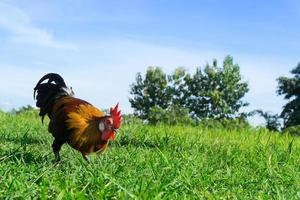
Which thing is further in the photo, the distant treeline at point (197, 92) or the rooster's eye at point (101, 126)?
the distant treeline at point (197, 92)

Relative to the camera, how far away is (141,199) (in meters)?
3.00

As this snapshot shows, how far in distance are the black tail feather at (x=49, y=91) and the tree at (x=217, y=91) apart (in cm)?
4911

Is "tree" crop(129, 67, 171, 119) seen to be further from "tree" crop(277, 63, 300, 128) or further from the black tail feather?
the black tail feather

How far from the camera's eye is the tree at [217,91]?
57281 millimetres

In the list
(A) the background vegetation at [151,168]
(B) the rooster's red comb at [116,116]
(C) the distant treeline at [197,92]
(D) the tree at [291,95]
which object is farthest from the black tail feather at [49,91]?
(C) the distant treeline at [197,92]

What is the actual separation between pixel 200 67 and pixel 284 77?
708 inches

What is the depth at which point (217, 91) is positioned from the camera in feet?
190

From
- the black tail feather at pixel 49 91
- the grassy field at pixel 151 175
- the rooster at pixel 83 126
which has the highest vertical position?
the black tail feather at pixel 49 91

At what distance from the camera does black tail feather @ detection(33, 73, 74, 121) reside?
682 centimetres

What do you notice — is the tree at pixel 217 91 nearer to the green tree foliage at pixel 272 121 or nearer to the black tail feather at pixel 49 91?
the green tree foliage at pixel 272 121

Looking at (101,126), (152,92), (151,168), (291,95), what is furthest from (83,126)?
(152,92)

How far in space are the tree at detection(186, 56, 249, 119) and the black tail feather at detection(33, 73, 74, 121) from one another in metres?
49.1

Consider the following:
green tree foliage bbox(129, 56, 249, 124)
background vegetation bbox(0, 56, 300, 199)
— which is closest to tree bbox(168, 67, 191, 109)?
green tree foliage bbox(129, 56, 249, 124)

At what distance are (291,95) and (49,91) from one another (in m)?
37.9
